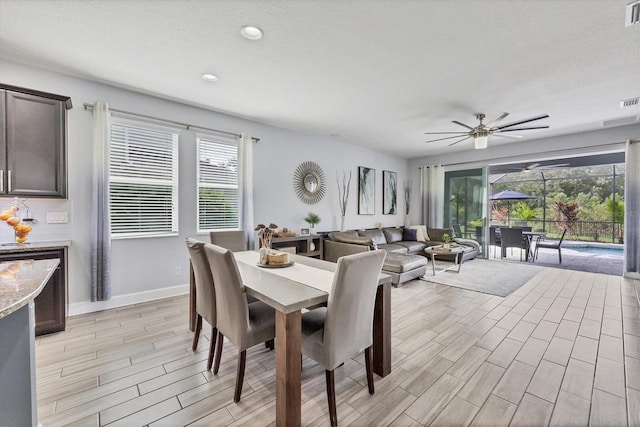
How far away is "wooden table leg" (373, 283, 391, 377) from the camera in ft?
6.40

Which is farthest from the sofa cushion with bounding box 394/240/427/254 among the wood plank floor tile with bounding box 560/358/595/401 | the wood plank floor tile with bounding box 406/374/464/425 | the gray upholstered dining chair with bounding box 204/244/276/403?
the gray upholstered dining chair with bounding box 204/244/276/403

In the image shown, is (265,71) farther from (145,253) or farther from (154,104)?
(145,253)

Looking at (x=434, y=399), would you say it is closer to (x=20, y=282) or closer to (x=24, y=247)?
(x=20, y=282)

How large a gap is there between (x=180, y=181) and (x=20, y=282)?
2.62 m

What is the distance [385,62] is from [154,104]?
305 cm

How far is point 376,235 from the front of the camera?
599cm

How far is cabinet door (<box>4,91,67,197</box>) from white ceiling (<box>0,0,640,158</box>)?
49cm

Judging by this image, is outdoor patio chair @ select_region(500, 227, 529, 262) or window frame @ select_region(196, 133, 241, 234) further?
outdoor patio chair @ select_region(500, 227, 529, 262)

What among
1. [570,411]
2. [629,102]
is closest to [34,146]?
[570,411]

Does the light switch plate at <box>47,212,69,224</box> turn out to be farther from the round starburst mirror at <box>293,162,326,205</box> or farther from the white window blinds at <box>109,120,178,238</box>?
the round starburst mirror at <box>293,162,326,205</box>

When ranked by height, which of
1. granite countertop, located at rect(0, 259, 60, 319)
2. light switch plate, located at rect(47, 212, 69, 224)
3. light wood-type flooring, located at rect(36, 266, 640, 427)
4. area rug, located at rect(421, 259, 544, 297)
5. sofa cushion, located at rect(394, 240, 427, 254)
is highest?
light switch plate, located at rect(47, 212, 69, 224)

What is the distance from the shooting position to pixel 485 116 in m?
4.09

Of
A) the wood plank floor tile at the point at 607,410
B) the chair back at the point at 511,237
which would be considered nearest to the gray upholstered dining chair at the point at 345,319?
the wood plank floor tile at the point at 607,410

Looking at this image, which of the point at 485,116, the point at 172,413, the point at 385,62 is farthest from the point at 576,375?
the point at 485,116
